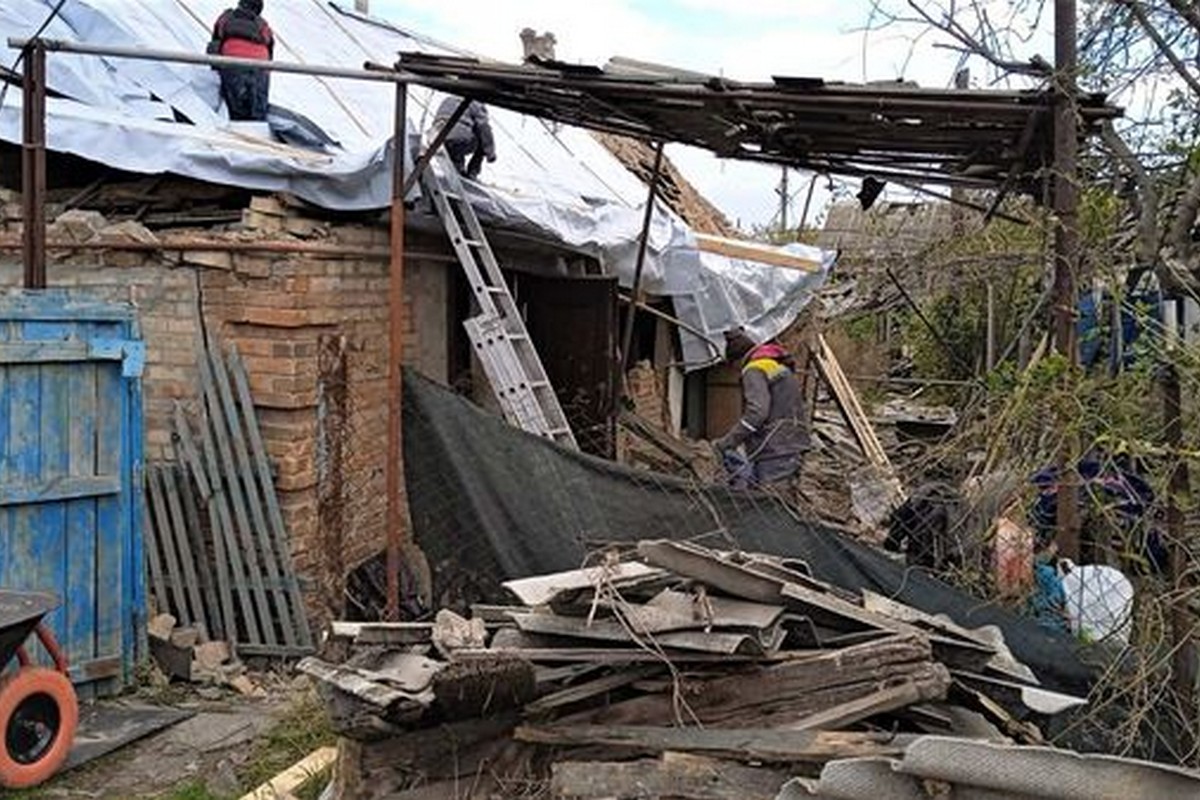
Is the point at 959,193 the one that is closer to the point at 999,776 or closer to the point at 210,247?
the point at 210,247

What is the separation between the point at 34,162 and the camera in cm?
690

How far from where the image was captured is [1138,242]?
19.8ft

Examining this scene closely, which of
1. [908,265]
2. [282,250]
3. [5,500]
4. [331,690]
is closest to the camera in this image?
[331,690]

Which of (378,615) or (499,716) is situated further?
(378,615)

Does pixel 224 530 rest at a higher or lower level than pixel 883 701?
higher

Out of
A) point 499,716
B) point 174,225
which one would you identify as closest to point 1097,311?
point 499,716

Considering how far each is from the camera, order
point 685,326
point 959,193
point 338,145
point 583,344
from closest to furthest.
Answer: point 338,145 < point 959,193 < point 583,344 < point 685,326

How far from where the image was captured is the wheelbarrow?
17.2ft

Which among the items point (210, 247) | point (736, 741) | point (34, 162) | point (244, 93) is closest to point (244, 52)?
point (244, 93)

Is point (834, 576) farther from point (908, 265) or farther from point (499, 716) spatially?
point (908, 265)

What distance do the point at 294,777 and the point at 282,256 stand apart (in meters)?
3.10

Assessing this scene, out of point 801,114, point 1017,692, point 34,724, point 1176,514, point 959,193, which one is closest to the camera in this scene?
point 1176,514

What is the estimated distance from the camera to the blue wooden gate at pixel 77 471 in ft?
21.0

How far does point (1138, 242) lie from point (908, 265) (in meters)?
6.11
